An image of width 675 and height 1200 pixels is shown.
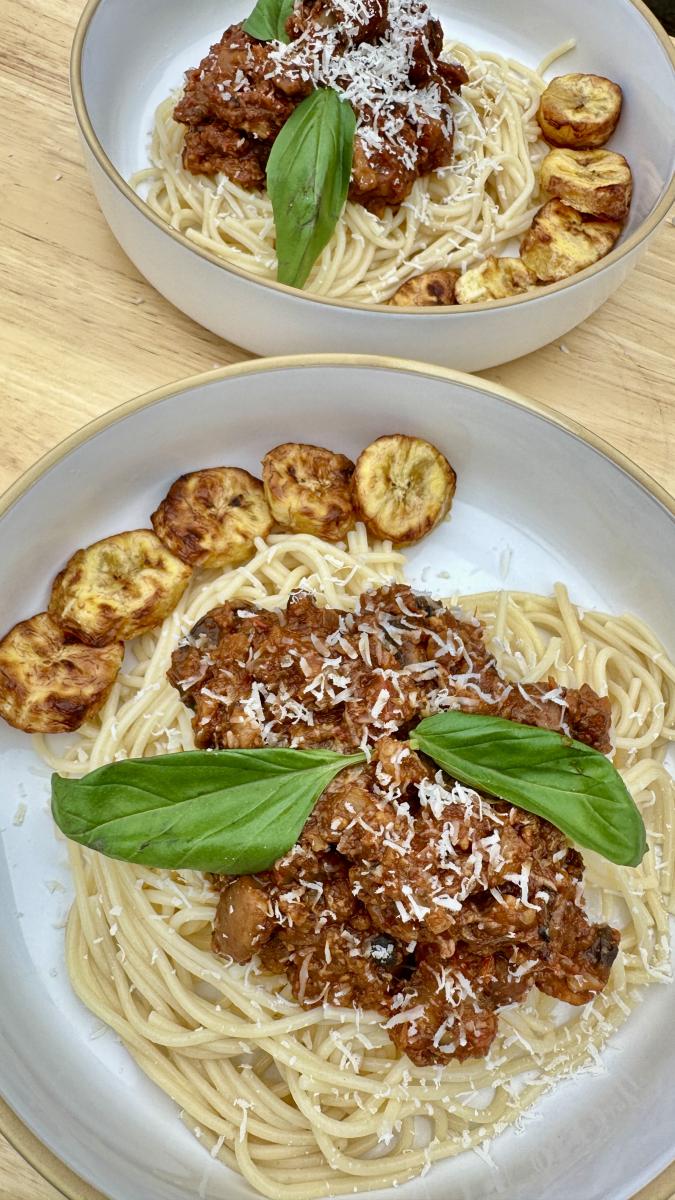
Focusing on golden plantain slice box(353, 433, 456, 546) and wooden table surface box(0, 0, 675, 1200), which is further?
wooden table surface box(0, 0, 675, 1200)

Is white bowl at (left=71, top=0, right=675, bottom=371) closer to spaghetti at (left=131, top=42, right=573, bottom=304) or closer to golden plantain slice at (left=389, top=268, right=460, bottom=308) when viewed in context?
spaghetti at (left=131, top=42, right=573, bottom=304)

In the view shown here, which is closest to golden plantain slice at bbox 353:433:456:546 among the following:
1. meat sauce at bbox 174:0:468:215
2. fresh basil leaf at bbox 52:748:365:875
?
fresh basil leaf at bbox 52:748:365:875

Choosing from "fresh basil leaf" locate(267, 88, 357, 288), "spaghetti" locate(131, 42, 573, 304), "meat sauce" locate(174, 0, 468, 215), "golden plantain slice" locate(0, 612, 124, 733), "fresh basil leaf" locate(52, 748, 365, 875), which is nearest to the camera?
"fresh basil leaf" locate(52, 748, 365, 875)

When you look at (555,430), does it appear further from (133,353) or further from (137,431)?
(133,353)

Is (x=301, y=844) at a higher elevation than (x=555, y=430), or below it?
below

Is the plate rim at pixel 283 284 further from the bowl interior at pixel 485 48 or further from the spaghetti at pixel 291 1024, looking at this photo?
the spaghetti at pixel 291 1024

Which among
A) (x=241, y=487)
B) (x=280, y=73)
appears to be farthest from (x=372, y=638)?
(x=280, y=73)

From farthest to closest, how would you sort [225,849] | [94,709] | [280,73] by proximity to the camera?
[280,73]
[94,709]
[225,849]
